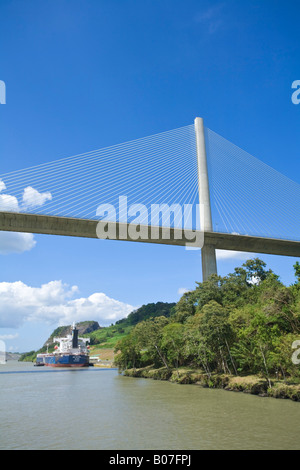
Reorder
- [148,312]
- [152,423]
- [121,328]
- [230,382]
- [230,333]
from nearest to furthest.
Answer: [152,423] → [230,382] → [230,333] → [148,312] → [121,328]

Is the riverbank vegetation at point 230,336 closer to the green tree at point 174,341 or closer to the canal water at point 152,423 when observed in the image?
the green tree at point 174,341

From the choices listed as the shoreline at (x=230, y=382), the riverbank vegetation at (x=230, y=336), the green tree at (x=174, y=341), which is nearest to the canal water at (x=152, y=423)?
the shoreline at (x=230, y=382)

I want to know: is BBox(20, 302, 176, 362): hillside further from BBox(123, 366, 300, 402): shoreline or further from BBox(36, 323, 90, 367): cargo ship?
BBox(123, 366, 300, 402): shoreline

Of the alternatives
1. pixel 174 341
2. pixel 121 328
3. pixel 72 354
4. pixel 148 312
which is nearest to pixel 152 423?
pixel 174 341

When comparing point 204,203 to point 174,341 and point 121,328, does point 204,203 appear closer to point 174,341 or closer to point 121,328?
point 174,341

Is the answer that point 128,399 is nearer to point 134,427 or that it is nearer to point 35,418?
point 35,418

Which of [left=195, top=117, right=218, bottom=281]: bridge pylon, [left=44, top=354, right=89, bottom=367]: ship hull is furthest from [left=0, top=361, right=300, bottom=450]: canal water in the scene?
[left=44, top=354, right=89, bottom=367]: ship hull

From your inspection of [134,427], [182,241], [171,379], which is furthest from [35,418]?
[182,241]
